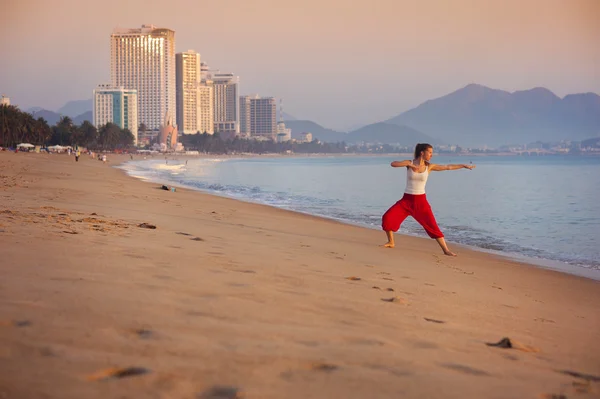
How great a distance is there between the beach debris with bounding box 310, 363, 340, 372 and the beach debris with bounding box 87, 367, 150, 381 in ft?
2.78

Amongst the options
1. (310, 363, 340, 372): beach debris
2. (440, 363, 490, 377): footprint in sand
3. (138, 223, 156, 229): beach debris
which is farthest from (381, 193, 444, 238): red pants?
(310, 363, 340, 372): beach debris

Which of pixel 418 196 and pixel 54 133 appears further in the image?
pixel 54 133

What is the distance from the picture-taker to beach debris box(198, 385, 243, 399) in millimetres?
2742

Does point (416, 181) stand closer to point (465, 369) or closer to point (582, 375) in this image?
point (582, 375)

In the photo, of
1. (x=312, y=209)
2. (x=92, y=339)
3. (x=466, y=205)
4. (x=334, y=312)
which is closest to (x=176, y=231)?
(x=334, y=312)

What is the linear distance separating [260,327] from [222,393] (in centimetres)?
104

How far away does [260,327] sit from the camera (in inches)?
150

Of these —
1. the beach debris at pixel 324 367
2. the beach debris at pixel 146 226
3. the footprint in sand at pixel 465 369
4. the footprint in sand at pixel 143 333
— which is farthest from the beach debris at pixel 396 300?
the beach debris at pixel 146 226

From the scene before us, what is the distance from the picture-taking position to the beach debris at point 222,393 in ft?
9.00

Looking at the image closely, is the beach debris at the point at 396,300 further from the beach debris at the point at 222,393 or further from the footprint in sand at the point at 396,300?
the beach debris at the point at 222,393

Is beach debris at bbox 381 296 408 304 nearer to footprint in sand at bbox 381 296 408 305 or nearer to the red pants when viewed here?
footprint in sand at bbox 381 296 408 305

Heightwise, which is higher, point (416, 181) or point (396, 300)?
point (416, 181)

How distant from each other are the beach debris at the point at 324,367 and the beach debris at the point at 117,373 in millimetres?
848

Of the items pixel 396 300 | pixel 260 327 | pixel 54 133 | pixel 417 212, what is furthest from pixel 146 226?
pixel 54 133
